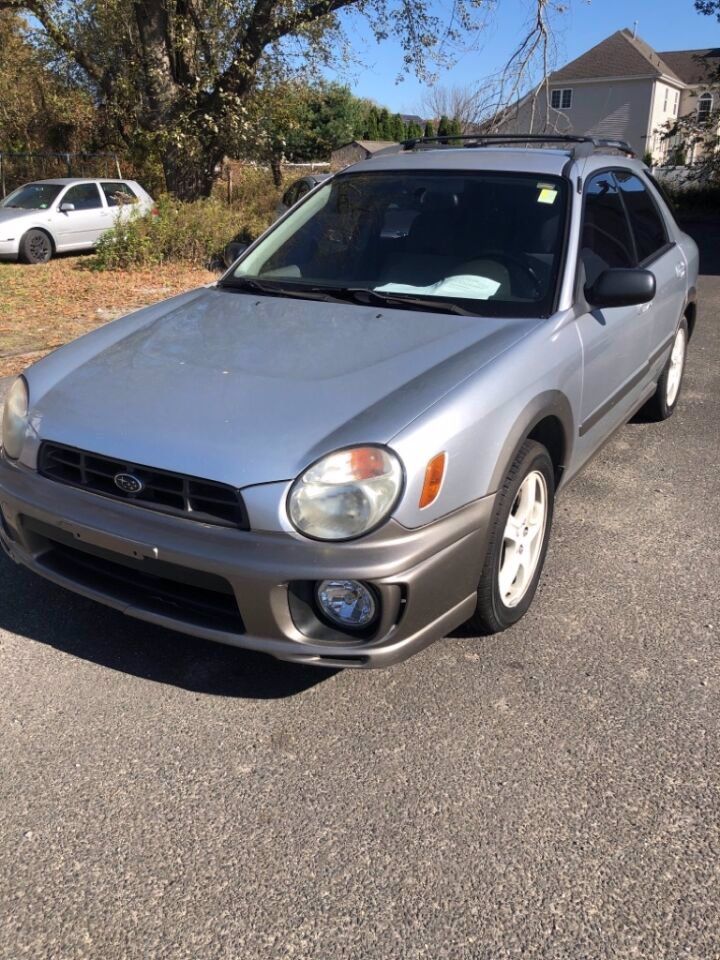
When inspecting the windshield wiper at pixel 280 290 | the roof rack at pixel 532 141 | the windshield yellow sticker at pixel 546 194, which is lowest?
the windshield wiper at pixel 280 290

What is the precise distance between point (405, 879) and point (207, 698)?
3.20 feet

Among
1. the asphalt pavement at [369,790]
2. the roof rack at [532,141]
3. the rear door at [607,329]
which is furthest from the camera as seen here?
the roof rack at [532,141]

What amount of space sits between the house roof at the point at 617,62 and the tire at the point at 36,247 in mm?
37749

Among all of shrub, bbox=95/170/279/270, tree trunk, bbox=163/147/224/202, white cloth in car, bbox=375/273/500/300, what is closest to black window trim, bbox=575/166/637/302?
white cloth in car, bbox=375/273/500/300

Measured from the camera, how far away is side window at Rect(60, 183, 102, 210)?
14734 mm

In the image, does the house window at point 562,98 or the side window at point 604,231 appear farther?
the house window at point 562,98

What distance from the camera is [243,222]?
14141mm

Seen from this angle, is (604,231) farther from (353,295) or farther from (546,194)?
(353,295)

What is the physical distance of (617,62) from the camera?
45188 millimetres

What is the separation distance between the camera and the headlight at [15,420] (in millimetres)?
2932

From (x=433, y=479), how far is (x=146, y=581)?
3.27ft

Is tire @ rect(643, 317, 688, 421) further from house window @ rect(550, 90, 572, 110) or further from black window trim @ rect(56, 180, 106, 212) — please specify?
house window @ rect(550, 90, 572, 110)

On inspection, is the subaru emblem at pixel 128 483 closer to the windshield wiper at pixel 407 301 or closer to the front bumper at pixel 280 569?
the front bumper at pixel 280 569

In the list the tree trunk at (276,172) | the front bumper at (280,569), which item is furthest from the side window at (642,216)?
the tree trunk at (276,172)
